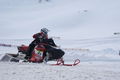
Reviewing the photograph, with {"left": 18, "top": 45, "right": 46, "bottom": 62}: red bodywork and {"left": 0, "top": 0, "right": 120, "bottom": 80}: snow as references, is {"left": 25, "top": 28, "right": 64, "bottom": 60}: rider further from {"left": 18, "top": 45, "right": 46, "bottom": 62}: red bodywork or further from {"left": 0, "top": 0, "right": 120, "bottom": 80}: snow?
{"left": 0, "top": 0, "right": 120, "bottom": 80}: snow

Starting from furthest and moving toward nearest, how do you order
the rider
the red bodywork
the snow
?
1. the snow
2. the red bodywork
3. the rider

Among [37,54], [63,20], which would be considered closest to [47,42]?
[37,54]

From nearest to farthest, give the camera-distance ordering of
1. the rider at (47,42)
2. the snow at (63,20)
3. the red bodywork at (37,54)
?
1. the rider at (47,42)
2. the red bodywork at (37,54)
3. the snow at (63,20)

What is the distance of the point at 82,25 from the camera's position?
138ft

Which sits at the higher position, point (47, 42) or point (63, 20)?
point (63, 20)

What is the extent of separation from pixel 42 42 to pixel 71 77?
5.15m

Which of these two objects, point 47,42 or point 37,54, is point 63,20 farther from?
point 47,42

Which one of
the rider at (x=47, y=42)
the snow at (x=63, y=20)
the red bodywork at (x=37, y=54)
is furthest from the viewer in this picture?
the snow at (x=63, y=20)

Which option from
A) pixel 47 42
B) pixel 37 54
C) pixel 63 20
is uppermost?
pixel 63 20

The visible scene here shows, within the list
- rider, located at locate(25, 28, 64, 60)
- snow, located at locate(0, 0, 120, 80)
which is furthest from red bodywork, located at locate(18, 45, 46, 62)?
snow, located at locate(0, 0, 120, 80)

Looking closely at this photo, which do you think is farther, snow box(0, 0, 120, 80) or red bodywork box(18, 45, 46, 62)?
snow box(0, 0, 120, 80)

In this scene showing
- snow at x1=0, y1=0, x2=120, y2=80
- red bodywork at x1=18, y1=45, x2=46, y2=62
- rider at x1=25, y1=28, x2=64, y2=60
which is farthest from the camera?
snow at x1=0, y1=0, x2=120, y2=80

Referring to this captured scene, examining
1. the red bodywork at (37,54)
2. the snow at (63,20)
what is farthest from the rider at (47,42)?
the snow at (63,20)

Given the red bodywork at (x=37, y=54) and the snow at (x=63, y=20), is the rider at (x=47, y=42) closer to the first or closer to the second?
the red bodywork at (x=37, y=54)
